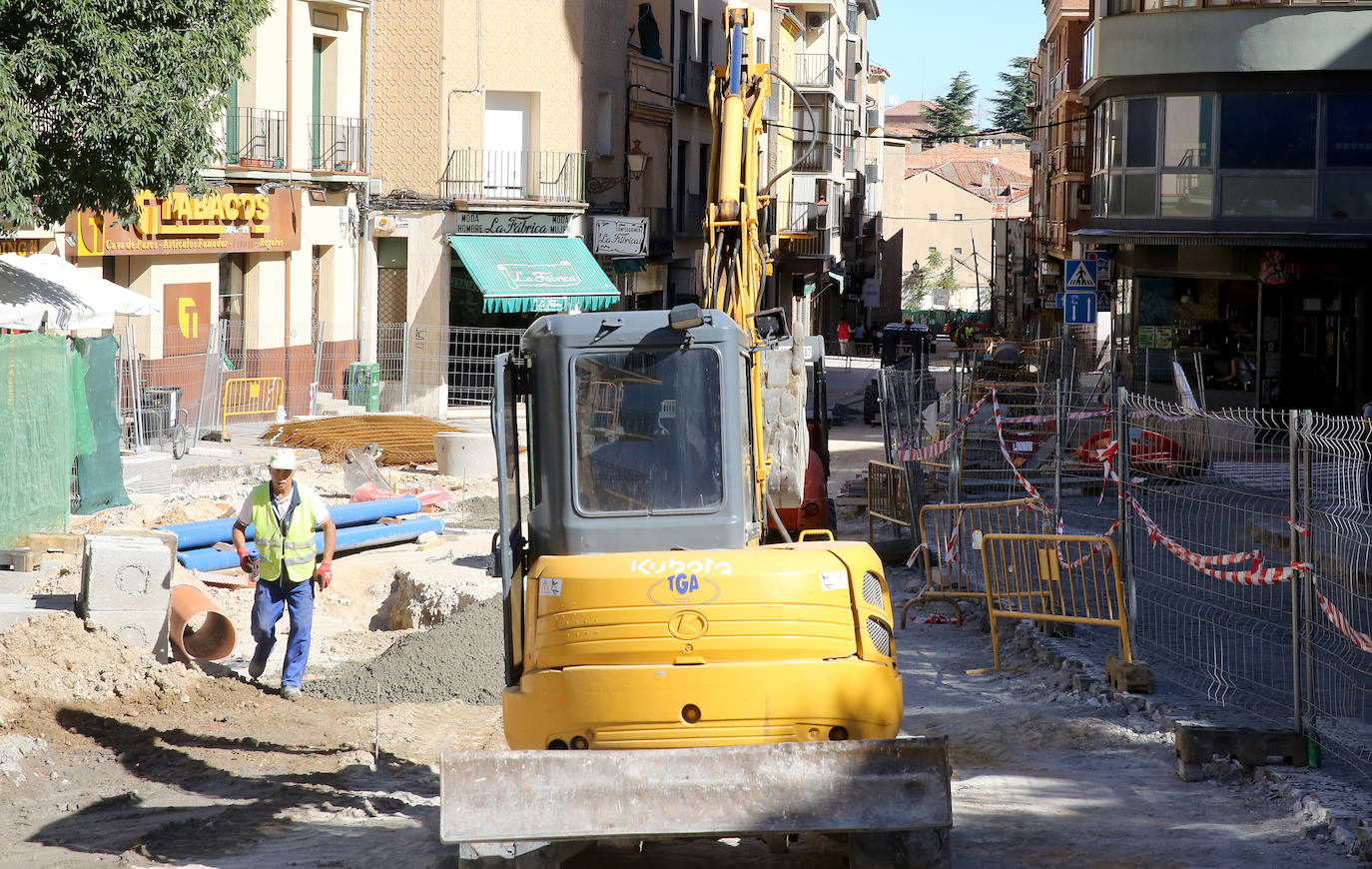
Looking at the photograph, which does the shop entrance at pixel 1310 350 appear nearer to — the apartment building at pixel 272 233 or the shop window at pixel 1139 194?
the shop window at pixel 1139 194

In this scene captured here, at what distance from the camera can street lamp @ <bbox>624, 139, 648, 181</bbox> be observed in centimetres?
3494

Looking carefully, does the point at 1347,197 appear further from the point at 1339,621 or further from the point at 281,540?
the point at 281,540

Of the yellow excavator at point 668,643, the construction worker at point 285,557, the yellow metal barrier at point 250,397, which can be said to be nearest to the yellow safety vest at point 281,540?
the construction worker at point 285,557

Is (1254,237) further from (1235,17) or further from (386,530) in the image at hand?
(386,530)

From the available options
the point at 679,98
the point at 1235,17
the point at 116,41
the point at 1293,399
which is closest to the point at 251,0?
the point at 116,41

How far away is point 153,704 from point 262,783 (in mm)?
1792

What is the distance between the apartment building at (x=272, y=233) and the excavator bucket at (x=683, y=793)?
17.9m

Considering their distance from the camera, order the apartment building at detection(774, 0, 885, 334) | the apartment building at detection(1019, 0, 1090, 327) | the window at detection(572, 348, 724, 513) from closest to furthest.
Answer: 1. the window at detection(572, 348, 724, 513)
2. the apartment building at detection(1019, 0, 1090, 327)
3. the apartment building at detection(774, 0, 885, 334)

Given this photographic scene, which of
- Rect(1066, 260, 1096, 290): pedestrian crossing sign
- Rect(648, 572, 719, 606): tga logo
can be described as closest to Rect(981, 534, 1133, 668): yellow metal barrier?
Rect(648, 572, 719, 606): tga logo

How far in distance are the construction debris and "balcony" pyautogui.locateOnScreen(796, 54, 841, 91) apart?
113ft

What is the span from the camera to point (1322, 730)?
26.9 ft

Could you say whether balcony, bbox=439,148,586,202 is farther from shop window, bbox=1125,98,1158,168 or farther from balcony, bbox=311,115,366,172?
shop window, bbox=1125,98,1158,168

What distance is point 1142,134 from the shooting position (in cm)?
2708

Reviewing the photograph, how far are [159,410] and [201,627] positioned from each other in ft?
34.1
